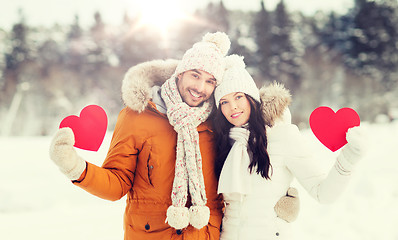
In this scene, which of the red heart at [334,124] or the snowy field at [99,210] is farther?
the snowy field at [99,210]

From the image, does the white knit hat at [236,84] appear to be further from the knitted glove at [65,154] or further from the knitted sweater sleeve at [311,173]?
the knitted glove at [65,154]

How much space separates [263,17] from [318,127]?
2540 centimetres

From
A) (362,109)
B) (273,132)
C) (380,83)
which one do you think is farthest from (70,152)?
(380,83)

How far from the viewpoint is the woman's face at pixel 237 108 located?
91.4 inches

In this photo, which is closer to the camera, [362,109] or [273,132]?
[273,132]

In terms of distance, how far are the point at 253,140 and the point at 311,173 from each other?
44 centimetres

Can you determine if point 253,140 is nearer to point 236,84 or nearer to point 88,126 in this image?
point 236,84

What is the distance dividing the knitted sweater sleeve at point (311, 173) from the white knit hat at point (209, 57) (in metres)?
0.71

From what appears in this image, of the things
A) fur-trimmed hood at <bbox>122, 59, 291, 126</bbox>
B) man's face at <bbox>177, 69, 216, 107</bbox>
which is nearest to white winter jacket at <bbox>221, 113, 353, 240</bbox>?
fur-trimmed hood at <bbox>122, 59, 291, 126</bbox>

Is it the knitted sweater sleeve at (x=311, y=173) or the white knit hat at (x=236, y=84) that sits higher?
the white knit hat at (x=236, y=84)

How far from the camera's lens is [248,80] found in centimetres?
238

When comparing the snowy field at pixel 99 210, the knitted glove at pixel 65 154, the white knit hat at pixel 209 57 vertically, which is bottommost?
the snowy field at pixel 99 210

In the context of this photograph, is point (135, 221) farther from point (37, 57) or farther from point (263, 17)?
point (37, 57)

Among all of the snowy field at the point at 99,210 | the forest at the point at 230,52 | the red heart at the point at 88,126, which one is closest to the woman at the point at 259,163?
the red heart at the point at 88,126
